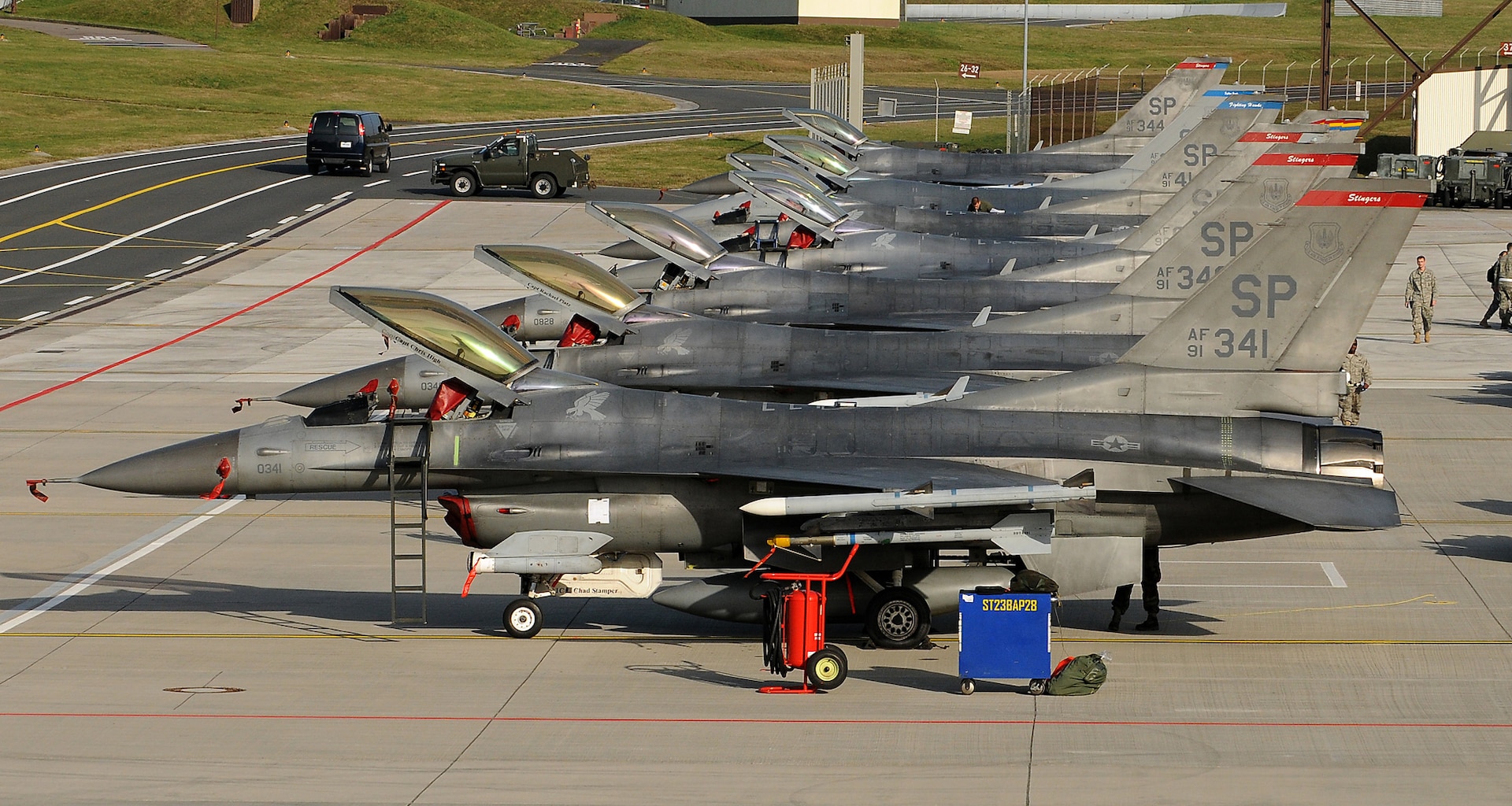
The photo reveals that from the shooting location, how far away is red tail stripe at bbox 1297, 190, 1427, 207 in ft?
53.8

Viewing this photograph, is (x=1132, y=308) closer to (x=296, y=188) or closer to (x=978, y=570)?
(x=978, y=570)

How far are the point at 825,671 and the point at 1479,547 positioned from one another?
9476mm

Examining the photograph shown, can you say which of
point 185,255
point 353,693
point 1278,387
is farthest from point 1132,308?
point 185,255

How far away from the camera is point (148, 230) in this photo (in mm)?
50750

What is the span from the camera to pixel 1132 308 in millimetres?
21484

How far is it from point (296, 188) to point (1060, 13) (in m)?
125

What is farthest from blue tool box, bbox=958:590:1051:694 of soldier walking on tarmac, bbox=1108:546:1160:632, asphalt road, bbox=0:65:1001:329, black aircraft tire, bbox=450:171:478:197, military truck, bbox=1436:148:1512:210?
military truck, bbox=1436:148:1512:210

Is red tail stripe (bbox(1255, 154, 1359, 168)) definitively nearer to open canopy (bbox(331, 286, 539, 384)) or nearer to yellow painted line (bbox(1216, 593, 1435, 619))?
yellow painted line (bbox(1216, 593, 1435, 619))

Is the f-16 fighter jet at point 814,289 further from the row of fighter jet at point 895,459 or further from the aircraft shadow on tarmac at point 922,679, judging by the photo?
the aircraft shadow on tarmac at point 922,679

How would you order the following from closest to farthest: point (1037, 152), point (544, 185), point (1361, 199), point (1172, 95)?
point (1361, 199) < point (1172, 95) < point (1037, 152) < point (544, 185)

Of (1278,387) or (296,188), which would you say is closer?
(1278,387)

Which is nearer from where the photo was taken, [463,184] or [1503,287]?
[1503,287]

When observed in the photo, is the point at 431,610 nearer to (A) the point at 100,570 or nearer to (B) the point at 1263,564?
(A) the point at 100,570

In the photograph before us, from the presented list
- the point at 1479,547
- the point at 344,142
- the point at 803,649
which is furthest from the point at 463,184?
the point at 803,649
